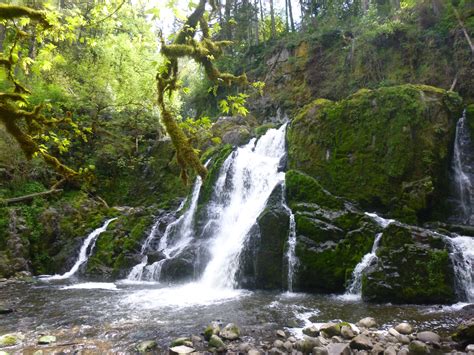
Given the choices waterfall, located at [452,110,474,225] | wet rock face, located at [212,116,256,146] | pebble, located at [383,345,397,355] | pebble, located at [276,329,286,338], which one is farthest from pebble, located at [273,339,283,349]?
wet rock face, located at [212,116,256,146]

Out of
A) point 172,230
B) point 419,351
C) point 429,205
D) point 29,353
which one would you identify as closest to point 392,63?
point 429,205

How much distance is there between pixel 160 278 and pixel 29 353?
6364 mm

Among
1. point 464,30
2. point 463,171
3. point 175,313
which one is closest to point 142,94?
point 175,313

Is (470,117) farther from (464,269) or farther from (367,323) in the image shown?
(367,323)

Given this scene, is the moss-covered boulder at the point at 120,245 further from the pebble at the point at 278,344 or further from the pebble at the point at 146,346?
the pebble at the point at 278,344

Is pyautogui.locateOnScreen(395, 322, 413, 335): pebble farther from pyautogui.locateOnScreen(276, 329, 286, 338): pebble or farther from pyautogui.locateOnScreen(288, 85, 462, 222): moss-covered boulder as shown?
pyautogui.locateOnScreen(288, 85, 462, 222): moss-covered boulder

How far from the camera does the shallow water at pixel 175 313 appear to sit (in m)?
6.57

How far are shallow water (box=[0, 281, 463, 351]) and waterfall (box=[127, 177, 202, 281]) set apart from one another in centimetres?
192

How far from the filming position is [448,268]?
8.27 metres

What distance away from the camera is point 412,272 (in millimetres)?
8383

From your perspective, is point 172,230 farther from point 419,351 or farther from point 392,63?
point 392,63

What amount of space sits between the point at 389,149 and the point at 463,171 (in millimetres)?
2732

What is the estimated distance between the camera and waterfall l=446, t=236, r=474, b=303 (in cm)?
815

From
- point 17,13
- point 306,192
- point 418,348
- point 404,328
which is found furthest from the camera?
point 306,192
